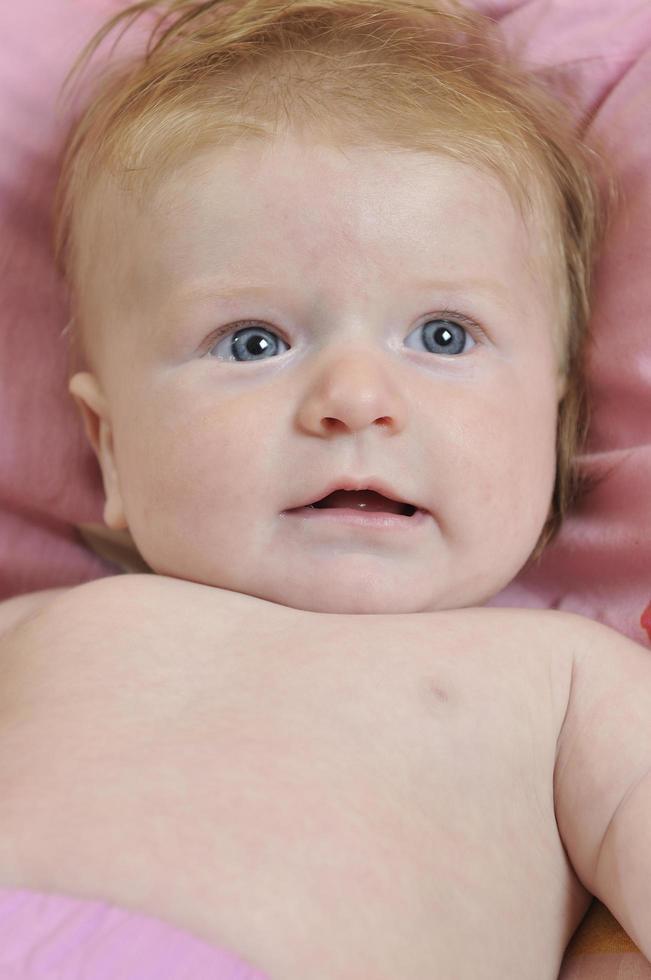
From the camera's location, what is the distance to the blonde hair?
56.0 inches

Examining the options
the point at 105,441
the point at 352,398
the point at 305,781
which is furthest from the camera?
the point at 105,441

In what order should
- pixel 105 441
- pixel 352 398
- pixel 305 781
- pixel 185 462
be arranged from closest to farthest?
pixel 305 781, pixel 352 398, pixel 185 462, pixel 105 441

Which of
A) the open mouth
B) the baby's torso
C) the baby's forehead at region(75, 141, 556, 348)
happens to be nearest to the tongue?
the open mouth

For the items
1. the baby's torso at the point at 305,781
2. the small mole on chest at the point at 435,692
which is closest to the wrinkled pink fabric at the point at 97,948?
the baby's torso at the point at 305,781

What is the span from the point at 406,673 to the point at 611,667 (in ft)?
0.78

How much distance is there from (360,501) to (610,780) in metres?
0.38

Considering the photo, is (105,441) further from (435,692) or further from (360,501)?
(435,692)

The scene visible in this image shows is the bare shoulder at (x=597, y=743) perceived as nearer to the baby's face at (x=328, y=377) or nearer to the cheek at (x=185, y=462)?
the baby's face at (x=328, y=377)

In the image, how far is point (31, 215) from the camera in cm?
177

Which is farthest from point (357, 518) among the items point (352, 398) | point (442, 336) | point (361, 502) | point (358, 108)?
point (358, 108)

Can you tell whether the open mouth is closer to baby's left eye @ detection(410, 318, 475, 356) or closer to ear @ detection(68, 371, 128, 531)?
baby's left eye @ detection(410, 318, 475, 356)

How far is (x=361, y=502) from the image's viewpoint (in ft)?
4.44

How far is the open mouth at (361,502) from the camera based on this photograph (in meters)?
1.35

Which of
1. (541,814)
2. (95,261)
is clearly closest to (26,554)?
(95,261)
